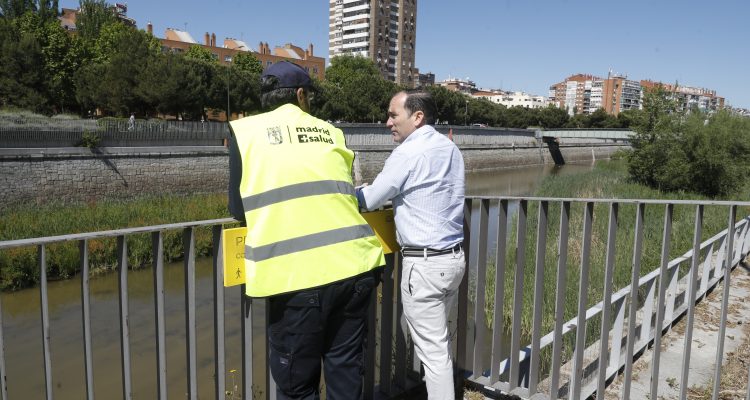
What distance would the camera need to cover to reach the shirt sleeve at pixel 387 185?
240cm

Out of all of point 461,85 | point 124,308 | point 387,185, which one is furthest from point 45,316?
point 461,85

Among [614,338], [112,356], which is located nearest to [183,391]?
[112,356]

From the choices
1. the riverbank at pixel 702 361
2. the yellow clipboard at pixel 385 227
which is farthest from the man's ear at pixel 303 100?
the riverbank at pixel 702 361

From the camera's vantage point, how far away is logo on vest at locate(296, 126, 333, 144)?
6.70ft

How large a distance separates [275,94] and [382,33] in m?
96.2

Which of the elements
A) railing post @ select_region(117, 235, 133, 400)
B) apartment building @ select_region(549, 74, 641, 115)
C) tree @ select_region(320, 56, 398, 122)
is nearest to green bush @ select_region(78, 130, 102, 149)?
railing post @ select_region(117, 235, 133, 400)

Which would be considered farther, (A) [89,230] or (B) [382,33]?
(B) [382,33]

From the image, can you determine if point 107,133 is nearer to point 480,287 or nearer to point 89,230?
point 89,230

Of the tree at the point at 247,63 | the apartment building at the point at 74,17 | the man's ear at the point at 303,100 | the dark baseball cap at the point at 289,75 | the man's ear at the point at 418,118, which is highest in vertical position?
the apartment building at the point at 74,17

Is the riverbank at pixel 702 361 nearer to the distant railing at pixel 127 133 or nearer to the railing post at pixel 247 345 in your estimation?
the railing post at pixel 247 345

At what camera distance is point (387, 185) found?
94.6 inches

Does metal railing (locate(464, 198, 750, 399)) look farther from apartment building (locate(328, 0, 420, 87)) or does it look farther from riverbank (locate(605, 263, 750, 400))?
apartment building (locate(328, 0, 420, 87))

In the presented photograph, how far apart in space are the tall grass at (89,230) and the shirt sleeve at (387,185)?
7.36 m

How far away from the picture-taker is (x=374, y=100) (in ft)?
177
